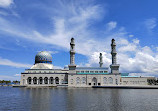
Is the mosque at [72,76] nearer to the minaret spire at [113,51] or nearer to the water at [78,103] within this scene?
the minaret spire at [113,51]

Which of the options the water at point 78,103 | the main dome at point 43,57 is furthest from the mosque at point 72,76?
the water at point 78,103

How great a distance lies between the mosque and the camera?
98312 mm

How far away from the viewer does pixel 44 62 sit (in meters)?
113

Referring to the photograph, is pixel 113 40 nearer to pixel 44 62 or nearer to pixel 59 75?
pixel 59 75

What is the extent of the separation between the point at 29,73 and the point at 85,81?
1483 inches

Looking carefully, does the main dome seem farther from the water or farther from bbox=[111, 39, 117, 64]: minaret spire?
the water

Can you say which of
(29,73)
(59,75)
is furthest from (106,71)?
(29,73)

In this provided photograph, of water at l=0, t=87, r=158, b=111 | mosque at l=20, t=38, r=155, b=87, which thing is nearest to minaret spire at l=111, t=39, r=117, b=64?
mosque at l=20, t=38, r=155, b=87

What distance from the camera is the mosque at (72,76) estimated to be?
98.3 meters

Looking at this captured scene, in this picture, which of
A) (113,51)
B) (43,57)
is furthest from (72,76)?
(113,51)

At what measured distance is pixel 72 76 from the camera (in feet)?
324

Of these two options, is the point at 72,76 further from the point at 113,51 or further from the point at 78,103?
the point at 78,103

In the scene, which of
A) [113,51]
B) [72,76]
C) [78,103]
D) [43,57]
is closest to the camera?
[78,103]

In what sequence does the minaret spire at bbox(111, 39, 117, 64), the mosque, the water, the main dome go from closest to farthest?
the water → the mosque → the minaret spire at bbox(111, 39, 117, 64) → the main dome
